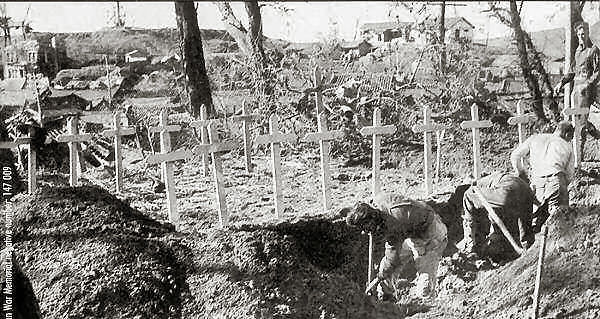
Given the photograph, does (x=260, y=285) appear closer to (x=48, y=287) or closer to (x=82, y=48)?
(x=48, y=287)

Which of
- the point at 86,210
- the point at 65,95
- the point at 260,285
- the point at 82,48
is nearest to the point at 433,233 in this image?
the point at 260,285

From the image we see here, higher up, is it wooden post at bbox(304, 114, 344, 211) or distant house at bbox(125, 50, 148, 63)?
distant house at bbox(125, 50, 148, 63)

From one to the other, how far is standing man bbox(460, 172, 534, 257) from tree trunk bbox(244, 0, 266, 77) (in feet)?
18.4

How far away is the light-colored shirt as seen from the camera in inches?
250

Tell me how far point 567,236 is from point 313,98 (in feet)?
18.3

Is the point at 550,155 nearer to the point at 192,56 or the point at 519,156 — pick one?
the point at 519,156

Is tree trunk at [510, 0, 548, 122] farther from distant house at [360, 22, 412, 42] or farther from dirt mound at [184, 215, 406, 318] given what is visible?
dirt mound at [184, 215, 406, 318]

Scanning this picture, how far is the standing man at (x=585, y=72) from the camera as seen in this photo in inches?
346

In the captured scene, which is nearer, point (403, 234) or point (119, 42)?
point (403, 234)

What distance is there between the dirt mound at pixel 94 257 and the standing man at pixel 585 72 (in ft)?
20.4

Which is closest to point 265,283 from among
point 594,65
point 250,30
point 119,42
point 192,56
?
point 192,56

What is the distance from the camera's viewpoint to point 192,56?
1050 centimetres

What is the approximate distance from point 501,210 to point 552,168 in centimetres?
67

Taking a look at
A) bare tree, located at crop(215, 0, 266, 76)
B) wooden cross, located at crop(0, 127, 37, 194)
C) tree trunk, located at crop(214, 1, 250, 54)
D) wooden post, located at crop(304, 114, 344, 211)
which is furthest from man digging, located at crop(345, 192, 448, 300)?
tree trunk, located at crop(214, 1, 250, 54)
